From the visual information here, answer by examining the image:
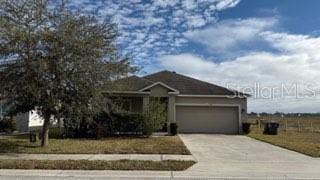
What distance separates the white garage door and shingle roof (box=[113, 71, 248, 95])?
4.19ft

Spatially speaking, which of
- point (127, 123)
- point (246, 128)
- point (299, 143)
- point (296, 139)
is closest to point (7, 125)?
point (127, 123)

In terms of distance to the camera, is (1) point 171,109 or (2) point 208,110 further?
(2) point 208,110

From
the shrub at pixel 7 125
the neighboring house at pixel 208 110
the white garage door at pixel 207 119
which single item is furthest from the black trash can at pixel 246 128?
the shrub at pixel 7 125

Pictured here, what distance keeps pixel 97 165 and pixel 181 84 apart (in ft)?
77.8

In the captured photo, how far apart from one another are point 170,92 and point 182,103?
212 cm

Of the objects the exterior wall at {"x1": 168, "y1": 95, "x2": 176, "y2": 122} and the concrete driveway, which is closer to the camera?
the concrete driveway

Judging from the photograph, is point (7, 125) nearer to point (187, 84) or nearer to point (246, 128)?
point (187, 84)

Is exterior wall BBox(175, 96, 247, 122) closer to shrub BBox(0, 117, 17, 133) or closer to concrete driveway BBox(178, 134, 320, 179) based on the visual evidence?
shrub BBox(0, 117, 17, 133)

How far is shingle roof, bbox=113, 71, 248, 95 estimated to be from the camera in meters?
35.4

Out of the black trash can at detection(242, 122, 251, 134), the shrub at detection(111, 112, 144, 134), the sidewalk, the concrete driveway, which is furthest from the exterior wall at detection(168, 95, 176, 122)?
the sidewalk

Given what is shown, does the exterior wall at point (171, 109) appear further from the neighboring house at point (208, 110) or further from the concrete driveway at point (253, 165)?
the concrete driveway at point (253, 165)

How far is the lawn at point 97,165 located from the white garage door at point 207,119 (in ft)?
65.5

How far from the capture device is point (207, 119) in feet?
119

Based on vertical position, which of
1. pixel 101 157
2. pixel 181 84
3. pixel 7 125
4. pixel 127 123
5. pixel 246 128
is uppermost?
pixel 181 84
